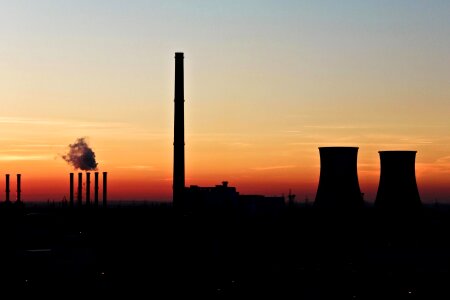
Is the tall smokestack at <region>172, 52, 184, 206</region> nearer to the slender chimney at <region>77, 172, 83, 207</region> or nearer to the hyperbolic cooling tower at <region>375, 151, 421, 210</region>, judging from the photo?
the hyperbolic cooling tower at <region>375, 151, 421, 210</region>

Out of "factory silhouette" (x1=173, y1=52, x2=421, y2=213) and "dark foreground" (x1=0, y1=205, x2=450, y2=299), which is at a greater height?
"factory silhouette" (x1=173, y1=52, x2=421, y2=213)

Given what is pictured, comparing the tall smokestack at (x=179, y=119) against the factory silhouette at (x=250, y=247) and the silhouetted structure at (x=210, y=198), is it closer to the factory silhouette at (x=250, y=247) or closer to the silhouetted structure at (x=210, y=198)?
the factory silhouette at (x=250, y=247)

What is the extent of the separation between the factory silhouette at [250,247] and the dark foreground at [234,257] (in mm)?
71

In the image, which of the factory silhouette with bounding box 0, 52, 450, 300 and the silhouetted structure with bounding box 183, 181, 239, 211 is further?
the silhouetted structure with bounding box 183, 181, 239, 211

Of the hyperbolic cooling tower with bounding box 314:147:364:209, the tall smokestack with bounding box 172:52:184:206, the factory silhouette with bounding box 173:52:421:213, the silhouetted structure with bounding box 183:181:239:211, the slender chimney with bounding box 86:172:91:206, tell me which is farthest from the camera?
the slender chimney with bounding box 86:172:91:206

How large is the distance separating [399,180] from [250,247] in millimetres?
10489

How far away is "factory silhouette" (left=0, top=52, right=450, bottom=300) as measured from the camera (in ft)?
133

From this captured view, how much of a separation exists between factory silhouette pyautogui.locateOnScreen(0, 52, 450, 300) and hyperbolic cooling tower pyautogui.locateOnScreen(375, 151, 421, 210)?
2.6 inches

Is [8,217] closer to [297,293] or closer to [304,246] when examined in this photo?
[304,246]

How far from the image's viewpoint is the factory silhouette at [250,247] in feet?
133

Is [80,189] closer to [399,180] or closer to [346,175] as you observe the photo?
[346,175]

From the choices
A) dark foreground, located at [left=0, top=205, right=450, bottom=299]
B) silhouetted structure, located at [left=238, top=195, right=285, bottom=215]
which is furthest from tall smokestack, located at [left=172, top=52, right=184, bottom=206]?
silhouetted structure, located at [left=238, top=195, right=285, bottom=215]

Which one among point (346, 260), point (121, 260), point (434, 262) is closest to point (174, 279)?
point (121, 260)

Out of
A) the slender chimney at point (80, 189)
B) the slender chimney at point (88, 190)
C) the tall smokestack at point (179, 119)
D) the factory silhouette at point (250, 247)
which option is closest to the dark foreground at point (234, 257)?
the factory silhouette at point (250, 247)
